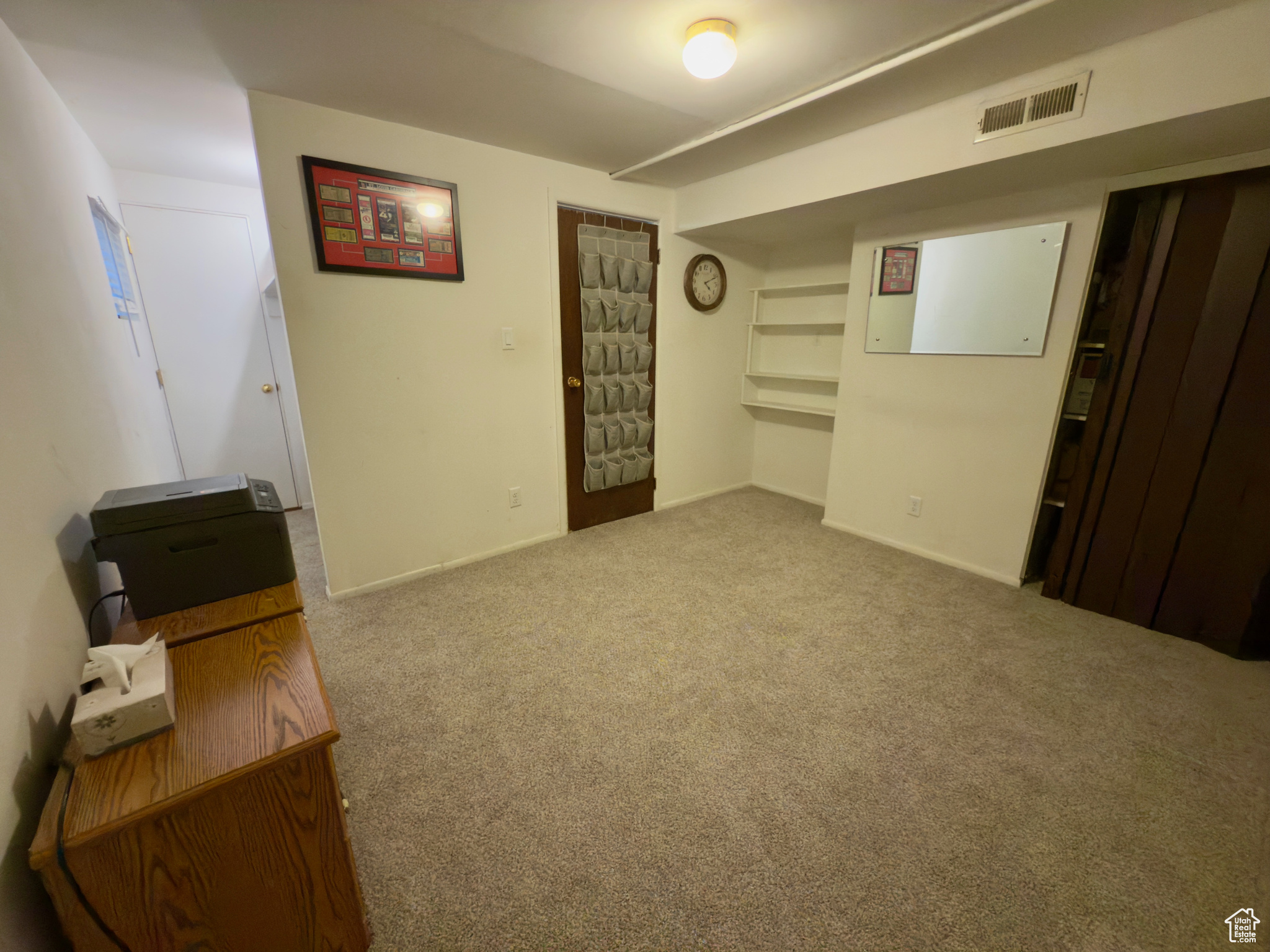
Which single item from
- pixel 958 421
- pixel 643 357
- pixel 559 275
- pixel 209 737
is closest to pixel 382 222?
pixel 559 275

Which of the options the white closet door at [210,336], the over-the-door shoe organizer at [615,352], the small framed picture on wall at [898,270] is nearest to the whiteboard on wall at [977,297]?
the small framed picture on wall at [898,270]

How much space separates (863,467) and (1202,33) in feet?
7.08

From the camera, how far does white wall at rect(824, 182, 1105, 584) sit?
2.30 metres

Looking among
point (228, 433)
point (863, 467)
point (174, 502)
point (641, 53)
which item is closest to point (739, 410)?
point (863, 467)

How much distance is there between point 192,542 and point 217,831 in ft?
2.57

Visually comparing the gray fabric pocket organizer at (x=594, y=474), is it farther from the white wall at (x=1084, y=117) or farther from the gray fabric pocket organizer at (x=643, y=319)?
the white wall at (x=1084, y=117)

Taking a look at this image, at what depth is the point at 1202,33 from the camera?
4.86ft

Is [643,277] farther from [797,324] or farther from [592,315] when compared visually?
[797,324]

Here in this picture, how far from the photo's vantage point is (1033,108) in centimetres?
178

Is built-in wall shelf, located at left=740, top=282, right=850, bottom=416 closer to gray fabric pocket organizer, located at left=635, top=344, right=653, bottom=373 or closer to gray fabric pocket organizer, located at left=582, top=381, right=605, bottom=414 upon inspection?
gray fabric pocket organizer, located at left=635, top=344, right=653, bottom=373

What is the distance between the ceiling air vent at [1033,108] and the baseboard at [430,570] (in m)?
2.96

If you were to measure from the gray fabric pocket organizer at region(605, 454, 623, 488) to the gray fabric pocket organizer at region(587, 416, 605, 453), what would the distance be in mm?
97

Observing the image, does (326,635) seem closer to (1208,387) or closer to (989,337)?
A: (989,337)

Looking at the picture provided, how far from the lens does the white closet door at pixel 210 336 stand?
3.06 m
